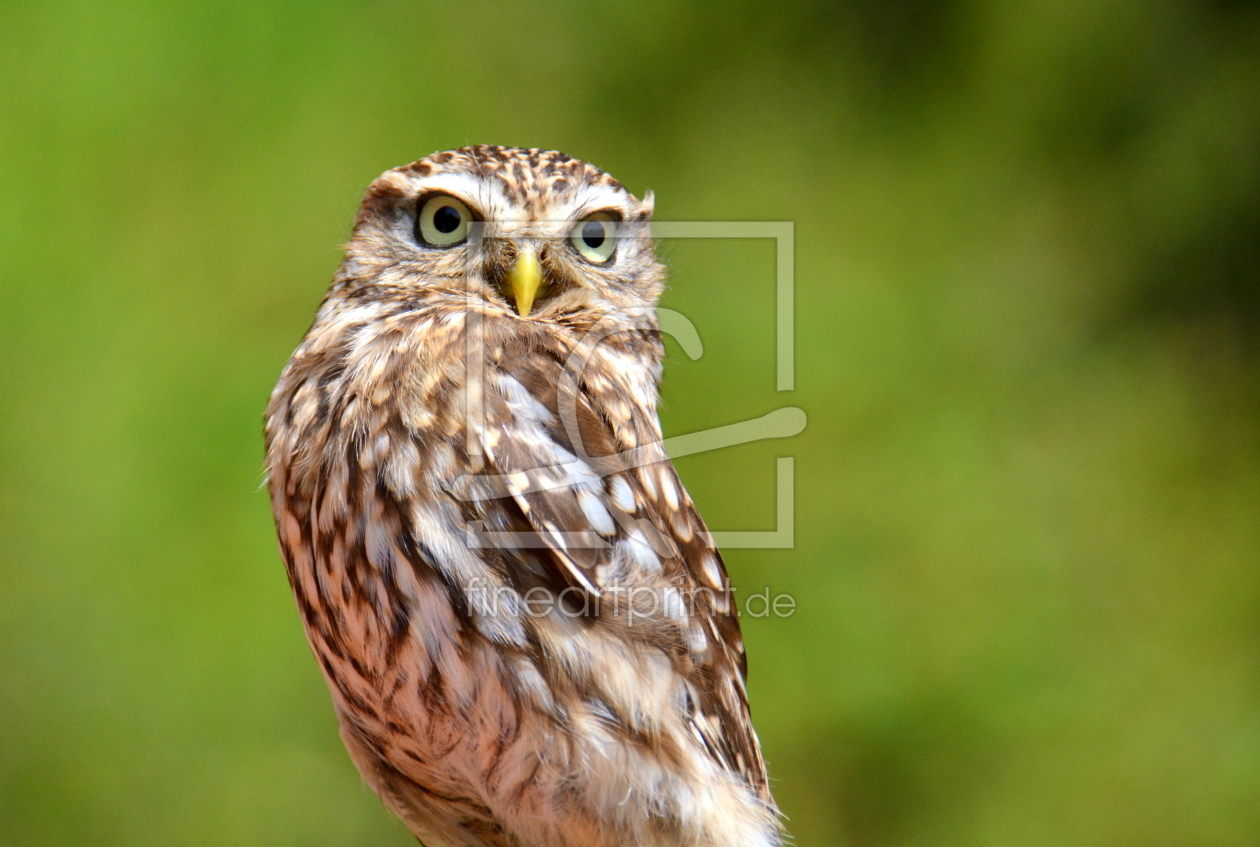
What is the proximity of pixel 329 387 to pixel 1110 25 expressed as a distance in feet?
10.6

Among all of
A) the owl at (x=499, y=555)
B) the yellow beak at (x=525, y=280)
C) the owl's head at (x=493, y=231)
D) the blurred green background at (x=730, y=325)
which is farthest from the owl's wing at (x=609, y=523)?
the blurred green background at (x=730, y=325)

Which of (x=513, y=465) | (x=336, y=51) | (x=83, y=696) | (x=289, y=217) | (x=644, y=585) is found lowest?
(x=83, y=696)

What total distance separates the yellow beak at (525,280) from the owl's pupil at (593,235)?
178mm

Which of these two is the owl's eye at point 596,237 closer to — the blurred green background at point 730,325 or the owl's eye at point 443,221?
the owl's eye at point 443,221

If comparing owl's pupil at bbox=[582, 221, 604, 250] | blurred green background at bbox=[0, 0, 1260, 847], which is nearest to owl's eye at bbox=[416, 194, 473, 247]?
owl's pupil at bbox=[582, 221, 604, 250]

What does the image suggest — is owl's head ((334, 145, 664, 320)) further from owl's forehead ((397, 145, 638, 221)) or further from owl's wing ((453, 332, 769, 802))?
owl's wing ((453, 332, 769, 802))

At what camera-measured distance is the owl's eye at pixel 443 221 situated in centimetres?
184

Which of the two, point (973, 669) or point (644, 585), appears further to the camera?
point (973, 669)

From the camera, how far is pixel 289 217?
3.31 m

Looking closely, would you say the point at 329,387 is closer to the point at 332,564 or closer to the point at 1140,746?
the point at 332,564

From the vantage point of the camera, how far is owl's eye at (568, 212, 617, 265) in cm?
193

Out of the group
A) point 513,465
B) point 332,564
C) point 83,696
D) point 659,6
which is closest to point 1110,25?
point 659,6

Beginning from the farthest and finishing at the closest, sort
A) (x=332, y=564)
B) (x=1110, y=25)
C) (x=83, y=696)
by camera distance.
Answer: (x=1110, y=25)
(x=83, y=696)
(x=332, y=564)

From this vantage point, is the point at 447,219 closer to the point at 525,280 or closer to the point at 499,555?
the point at 525,280
